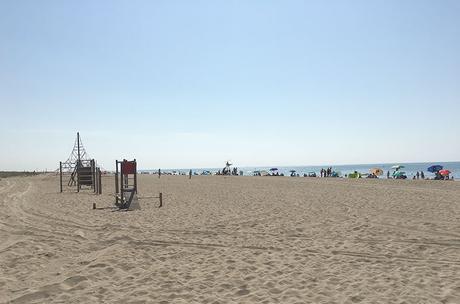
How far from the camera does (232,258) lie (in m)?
8.19

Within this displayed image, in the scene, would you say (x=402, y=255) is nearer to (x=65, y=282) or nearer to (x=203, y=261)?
(x=203, y=261)

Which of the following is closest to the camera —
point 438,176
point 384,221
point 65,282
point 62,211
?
point 65,282

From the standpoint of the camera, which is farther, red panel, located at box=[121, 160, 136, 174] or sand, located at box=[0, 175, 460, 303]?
red panel, located at box=[121, 160, 136, 174]

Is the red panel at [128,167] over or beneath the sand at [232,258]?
over

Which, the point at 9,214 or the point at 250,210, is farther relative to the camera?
the point at 250,210

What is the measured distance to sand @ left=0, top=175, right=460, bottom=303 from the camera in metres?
5.97

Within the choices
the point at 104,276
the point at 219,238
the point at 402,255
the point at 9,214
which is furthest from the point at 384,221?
the point at 9,214

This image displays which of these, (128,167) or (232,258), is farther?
(128,167)

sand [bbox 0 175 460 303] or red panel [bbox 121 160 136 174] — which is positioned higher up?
red panel [bbox 121 160 136 174]

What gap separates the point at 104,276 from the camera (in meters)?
6.90

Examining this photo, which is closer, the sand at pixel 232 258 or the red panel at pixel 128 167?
the sand at pixel 232 258

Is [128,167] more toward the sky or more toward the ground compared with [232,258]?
more toward the sky

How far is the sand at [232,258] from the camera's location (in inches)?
235

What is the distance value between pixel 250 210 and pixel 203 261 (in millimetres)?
8418
